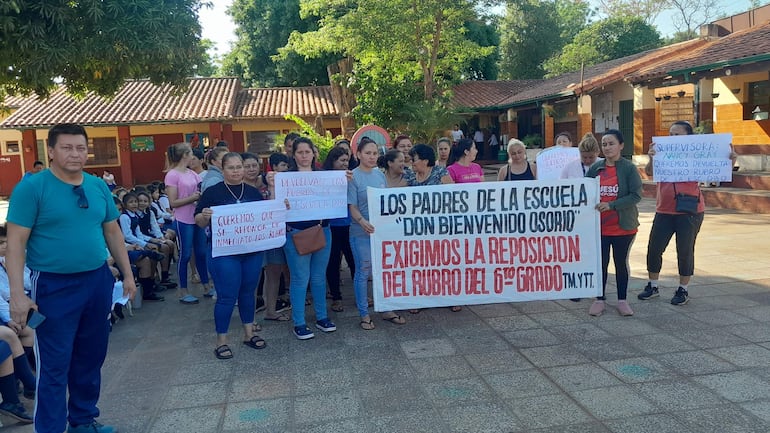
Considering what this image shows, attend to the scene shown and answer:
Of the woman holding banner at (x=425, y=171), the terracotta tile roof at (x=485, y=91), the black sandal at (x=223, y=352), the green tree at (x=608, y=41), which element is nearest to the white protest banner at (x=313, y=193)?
the woman holding banner at (x=425, y=171)

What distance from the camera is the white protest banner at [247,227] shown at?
456 cm

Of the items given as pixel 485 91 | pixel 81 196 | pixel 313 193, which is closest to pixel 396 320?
pixel 313 193

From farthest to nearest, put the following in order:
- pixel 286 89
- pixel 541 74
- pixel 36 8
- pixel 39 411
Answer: pixel 541 74 → pixel 286 89 → pixel 36 8 → pixel 39 411

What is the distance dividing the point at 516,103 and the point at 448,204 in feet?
66.0

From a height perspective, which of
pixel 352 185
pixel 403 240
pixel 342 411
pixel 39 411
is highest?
pixel 352 185

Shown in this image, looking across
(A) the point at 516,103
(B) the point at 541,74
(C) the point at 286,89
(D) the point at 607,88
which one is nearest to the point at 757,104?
(D) the point at 607,88

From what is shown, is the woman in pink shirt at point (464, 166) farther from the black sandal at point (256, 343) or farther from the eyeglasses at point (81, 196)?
the eyeglasses at point (81, 196)

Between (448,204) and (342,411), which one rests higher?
(448,204)

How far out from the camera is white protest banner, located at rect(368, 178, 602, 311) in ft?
16.8

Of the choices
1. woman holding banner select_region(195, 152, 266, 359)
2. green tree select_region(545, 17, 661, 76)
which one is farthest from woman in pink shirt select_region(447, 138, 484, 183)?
green tree select_region(545, 17, 661, 76)

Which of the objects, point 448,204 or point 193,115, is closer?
point 448,204

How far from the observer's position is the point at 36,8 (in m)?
5.49

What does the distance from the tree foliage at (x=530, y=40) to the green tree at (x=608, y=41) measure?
153 centimetres

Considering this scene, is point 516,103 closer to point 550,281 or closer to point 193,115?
point 193,115
